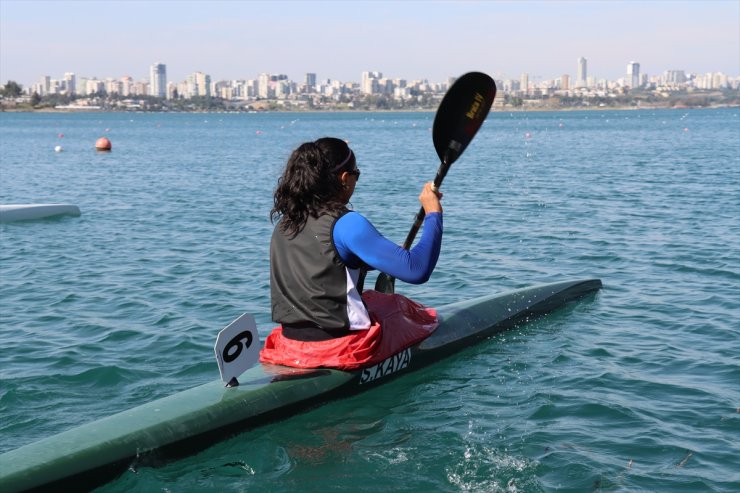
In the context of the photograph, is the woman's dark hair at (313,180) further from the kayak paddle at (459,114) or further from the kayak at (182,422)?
the kayak paddle at (459,114)

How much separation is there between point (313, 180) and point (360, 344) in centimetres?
130

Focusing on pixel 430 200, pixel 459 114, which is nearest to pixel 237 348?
pixel 430 200

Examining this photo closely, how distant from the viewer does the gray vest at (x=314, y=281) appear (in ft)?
19.1

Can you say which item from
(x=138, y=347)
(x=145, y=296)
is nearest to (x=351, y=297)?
(x=138, y=347)

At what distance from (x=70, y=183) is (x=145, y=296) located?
19.0m

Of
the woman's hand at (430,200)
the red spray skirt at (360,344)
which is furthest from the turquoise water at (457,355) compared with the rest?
the woman's hand at (430,200)

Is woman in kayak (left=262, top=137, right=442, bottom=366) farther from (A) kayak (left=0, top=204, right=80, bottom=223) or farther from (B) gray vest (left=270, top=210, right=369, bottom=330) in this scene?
(A) kayak (left=0, top=204, right=80, bottom=223)

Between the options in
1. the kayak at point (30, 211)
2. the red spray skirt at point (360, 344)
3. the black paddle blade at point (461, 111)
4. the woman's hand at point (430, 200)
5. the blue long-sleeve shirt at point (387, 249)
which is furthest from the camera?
the kayak at point (30, 211)

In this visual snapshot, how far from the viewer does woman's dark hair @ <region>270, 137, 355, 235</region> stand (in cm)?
580

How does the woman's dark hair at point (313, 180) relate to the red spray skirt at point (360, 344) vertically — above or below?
above

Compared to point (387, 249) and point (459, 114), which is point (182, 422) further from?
point (459, 114)

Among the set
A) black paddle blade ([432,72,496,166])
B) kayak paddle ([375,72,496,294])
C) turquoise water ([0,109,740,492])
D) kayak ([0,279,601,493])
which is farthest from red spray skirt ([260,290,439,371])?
black paddle blade ([432,72,496,166])

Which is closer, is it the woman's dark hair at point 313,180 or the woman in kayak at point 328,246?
the woman in kayak at point 328,246

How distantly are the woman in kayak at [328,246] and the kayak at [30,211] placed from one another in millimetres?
13652
